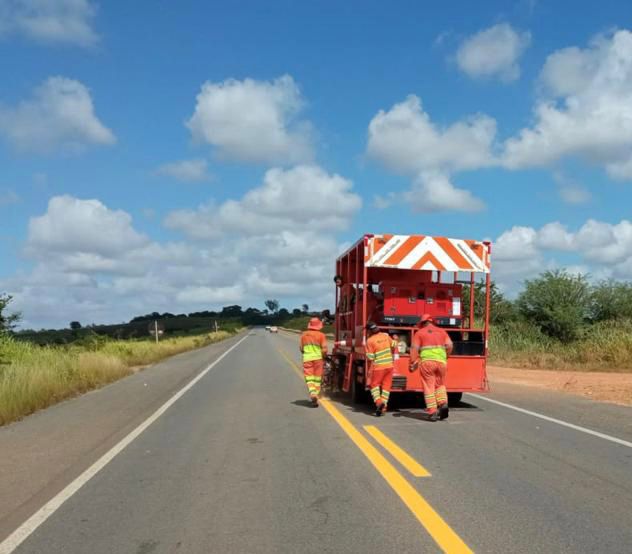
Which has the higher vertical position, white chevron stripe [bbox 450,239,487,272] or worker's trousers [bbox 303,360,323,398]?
white chevron stripe [bbox 450,239,487,272]

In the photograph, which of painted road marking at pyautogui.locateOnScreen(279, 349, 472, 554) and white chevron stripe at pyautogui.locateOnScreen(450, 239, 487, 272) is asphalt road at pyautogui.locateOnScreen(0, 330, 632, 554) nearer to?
painted road marking at pyautogui.locateOnScreen(279, 349, 472, 554)

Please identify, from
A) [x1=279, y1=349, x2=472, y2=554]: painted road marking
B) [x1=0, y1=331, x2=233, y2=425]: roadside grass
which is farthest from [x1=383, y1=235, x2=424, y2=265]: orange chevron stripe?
[x1=0, y1=331, x2=233, y2=425]: roadside grass

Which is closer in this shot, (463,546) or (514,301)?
(463,546)

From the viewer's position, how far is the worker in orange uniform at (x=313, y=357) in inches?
→ 506

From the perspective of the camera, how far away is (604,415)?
11.7 metres

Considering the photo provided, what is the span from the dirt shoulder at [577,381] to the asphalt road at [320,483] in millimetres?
3213

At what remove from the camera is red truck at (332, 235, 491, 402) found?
1220cm

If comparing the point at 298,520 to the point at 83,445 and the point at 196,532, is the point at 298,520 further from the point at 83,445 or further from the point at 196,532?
the point at 83,445

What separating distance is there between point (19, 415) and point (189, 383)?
7444 mm

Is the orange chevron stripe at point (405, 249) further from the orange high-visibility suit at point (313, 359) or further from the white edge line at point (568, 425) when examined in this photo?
the white edge line at point (568, 425)

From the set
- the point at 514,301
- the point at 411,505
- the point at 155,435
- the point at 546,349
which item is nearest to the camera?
the point at 411,505

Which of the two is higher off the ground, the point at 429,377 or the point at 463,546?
the point at 429,377

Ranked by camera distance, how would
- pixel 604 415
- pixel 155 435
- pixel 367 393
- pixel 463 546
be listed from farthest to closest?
pixel 367 393 → pixel 604 415 → pixel 155 435 → pixel 463 546

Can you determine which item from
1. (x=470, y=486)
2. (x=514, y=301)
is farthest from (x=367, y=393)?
(x=514, y=301)
